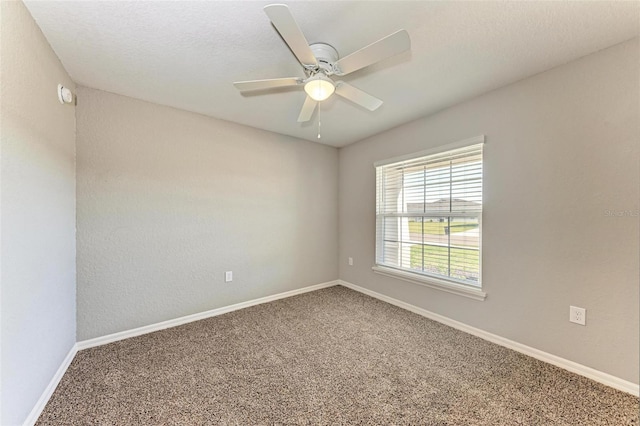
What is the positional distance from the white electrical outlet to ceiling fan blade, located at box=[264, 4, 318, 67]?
2.50 meters

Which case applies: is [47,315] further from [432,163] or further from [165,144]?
[432,163]

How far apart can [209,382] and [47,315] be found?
3.75 ft

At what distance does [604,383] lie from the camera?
1677mm

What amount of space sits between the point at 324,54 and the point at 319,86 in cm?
22

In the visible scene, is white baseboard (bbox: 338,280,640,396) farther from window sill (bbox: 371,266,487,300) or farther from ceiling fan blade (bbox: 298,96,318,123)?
ceiling fan blade (bbox: 298,96,318,123)

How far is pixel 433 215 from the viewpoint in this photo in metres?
2.79

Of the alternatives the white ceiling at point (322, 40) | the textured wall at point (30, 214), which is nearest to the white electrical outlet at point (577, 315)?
the white ceiling at point (322, 40)

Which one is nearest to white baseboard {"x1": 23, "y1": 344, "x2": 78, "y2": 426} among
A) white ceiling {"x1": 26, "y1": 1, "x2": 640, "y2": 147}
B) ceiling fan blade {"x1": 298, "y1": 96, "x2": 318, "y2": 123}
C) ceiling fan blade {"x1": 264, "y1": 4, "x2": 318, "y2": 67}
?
white ceiling {"x1": 26, "y1": 1, "x2": 640, "y2": 147}

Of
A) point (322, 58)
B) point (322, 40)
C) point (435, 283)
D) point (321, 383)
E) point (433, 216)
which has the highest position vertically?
point (322, 40)

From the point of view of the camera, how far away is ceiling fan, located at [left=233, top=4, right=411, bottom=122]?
1.16 metres

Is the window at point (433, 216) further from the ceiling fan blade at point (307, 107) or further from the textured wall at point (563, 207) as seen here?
the ceiling fan blade at point (307, 107)

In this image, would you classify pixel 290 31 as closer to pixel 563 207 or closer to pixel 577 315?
pixel 563 207

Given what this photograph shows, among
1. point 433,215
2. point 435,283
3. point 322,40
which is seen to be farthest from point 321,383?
point 322,40

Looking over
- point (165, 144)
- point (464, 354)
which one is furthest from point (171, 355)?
point (464, 354)
